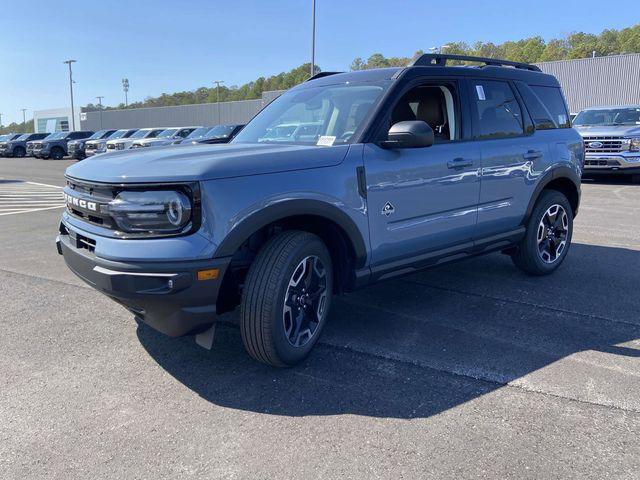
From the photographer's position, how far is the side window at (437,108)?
4.38 meters

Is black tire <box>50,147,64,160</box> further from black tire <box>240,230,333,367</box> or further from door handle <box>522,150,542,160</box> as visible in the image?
black tire <box>240,230,333,367</box>

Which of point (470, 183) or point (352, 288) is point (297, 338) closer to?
point (352, 288)

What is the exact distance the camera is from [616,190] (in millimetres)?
12484

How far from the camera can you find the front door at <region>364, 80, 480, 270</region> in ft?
12.2

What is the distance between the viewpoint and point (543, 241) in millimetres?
5422

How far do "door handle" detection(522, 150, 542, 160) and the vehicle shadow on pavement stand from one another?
47.5 inches

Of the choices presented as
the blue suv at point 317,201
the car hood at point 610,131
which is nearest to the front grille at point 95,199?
the blue suv at point 317,201

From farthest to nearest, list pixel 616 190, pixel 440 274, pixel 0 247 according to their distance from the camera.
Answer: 1. pixel 616 190
2. pixel 0 247
3. pixel 440 274

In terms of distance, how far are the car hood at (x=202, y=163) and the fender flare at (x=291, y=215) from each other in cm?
22

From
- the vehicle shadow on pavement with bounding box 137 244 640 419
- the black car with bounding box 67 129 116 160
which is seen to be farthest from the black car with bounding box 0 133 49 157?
the vehicle shadow on pavement with bounding box 137 244 640 419

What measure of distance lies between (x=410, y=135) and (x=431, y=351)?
1454 mm

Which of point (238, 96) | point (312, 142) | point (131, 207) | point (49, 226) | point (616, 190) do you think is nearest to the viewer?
point (131, 207)

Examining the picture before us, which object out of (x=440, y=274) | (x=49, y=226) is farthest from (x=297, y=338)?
(x=49, y=226)

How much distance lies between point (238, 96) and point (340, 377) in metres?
107
